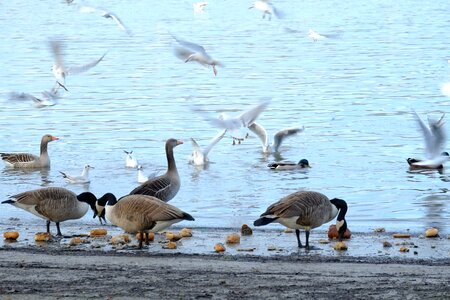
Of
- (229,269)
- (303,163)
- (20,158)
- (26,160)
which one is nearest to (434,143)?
(303,163)

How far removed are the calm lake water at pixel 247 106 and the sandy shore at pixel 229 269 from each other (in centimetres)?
177

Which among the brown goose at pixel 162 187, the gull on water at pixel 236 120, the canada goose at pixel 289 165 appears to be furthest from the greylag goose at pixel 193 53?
the brown goose at pixel 162 187

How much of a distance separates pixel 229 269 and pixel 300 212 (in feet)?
5.03

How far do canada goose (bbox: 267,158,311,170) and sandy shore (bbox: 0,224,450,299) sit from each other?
5.09 meters

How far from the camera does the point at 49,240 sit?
35.0 ft

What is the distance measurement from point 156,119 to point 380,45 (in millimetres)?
16998

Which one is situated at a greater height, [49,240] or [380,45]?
[380,45]

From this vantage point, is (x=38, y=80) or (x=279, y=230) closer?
(x=279, y=230)

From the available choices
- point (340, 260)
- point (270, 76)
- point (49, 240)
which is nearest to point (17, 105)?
point (270, 76)

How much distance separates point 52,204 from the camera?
10961 mm

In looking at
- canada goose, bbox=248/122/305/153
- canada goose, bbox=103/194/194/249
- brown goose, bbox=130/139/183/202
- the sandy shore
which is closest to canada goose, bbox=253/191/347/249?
the sandy shore

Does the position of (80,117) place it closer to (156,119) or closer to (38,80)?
(156,119)

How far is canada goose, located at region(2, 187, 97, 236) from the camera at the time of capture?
1098cm

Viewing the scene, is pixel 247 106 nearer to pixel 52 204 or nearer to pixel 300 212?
pixel 52 204
